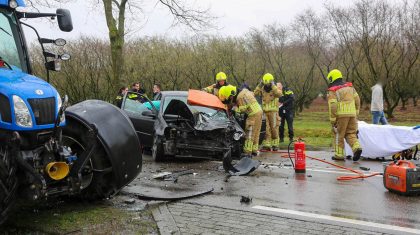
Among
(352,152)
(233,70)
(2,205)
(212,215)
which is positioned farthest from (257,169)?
(233,70)

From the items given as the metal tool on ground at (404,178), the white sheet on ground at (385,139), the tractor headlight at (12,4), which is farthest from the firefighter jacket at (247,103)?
the tractor headlight at (12,4)

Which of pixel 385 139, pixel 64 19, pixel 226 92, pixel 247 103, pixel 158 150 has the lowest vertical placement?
pixel 158 150

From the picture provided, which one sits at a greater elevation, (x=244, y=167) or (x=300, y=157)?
(x=300, y=157)

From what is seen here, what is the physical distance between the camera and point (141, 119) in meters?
11.2

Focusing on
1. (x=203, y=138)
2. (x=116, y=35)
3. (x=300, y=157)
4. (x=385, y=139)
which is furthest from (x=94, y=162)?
(x=116, y=35)

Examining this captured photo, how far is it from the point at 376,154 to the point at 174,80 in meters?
30.5

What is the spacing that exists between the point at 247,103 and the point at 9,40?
21.2 ft

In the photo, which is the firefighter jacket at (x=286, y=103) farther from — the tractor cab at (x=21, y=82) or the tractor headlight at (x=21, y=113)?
the tractor headlight at (x=21, y=113)

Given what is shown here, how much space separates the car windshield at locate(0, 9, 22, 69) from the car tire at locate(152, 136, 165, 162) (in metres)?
4.72

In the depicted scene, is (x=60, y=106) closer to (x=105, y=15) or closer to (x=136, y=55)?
(x=105, y=15)

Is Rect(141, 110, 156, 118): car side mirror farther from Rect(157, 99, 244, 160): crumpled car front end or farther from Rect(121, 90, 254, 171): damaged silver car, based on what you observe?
Rect(157, 99, 244, 160): crumpled car front end

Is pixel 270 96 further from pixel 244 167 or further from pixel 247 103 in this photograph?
pixel 244 167

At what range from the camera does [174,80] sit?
40219 millimetres

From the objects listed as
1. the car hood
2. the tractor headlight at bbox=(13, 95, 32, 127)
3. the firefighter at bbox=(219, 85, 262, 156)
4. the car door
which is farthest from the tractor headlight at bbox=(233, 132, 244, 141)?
the tractor headlight at bbox=(13, 95, 32, 127)
